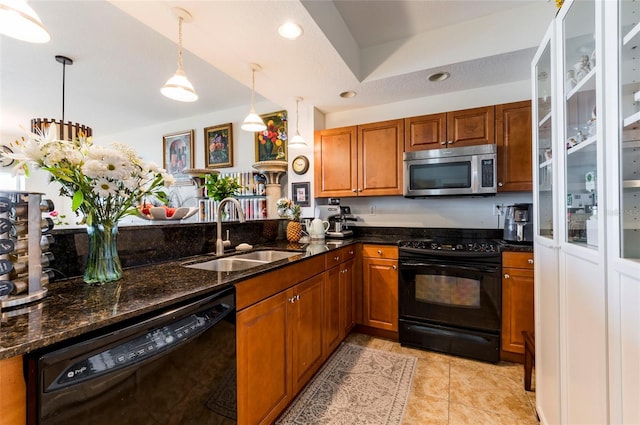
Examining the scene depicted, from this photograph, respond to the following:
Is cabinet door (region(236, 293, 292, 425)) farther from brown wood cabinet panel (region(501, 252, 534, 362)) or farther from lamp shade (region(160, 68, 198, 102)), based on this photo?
brown wood cabinet panel (region(501, 252, 534, 362))

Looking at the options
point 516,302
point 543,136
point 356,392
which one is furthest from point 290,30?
point 516,302

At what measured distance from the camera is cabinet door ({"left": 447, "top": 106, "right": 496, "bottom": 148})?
2428 mm

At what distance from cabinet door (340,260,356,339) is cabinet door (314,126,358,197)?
0.88 meters

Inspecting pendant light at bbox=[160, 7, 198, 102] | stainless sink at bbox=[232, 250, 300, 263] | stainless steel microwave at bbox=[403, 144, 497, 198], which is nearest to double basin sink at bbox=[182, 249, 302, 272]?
stainless sink at bbox=[232, 250, 300, 263]

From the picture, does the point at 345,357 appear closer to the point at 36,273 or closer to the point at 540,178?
the point at 540,178

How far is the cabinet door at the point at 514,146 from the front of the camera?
2320 millimetres

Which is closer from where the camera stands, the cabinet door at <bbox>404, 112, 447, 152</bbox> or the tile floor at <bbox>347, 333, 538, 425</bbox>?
the tile floor at <bbox>347, 333, 538, 425</bbox>

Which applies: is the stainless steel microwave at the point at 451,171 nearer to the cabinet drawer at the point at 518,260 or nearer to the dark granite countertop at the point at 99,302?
the cabinet drawer at the point at 518,260

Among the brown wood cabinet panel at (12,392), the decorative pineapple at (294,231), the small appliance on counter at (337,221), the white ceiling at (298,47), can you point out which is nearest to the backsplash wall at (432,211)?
the small appliance on counter at (337,221)

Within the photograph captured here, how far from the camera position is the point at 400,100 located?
3029 mm

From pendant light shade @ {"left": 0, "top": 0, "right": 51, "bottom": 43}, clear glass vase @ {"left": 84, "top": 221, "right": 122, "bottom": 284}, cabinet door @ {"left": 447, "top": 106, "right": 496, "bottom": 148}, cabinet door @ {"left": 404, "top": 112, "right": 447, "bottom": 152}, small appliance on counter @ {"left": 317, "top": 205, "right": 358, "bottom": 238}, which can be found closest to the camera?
pendant light shade @ {"left": 0, "top": 0, "right": 51, "bottom": 43}

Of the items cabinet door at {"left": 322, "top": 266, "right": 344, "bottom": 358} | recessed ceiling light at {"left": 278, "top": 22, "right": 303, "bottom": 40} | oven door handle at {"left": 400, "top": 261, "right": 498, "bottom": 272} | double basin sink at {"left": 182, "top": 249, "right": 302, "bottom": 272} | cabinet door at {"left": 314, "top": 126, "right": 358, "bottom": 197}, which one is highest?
recessed ceiling light at {"left": 278, "top": 22, "right": 303, "bottom": 40}

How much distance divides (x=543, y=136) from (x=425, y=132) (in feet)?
4.04

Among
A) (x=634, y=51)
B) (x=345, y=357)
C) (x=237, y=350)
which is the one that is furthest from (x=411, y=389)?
(x=634, y=51)
